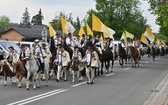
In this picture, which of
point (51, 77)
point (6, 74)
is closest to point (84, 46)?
point (51, 77)

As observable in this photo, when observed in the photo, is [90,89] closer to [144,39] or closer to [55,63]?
[55,63]

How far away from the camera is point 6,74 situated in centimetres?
1828

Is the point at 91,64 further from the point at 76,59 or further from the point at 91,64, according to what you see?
the point at 76,59

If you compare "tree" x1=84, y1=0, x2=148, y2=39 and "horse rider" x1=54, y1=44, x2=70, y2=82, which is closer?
"horse rider" x1=54, y1=44, x2=70, y2=82

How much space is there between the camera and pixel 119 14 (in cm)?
9769

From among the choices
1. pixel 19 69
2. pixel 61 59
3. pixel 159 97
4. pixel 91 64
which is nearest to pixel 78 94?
pixel 159 97

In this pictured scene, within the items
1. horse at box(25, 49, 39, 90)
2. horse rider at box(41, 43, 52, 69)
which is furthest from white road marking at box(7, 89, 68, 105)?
horse rider at box(41, 43, 52, 69)

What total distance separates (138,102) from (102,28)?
12.9 m

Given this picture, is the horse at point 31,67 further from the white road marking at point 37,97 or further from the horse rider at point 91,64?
the horse rider at point 91,64

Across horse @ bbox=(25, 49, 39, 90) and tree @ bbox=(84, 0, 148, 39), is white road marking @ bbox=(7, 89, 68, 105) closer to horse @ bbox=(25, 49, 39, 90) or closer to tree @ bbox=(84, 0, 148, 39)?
horse @ bbox=(25, 49, 39, 90)

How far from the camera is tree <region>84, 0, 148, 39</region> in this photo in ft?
310

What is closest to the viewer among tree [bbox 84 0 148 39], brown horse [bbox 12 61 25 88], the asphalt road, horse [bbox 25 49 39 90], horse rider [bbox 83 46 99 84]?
the asphalt road

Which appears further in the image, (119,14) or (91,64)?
(119,14)

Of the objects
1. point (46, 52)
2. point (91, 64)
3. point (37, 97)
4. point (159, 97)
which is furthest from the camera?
point (46, 52)
